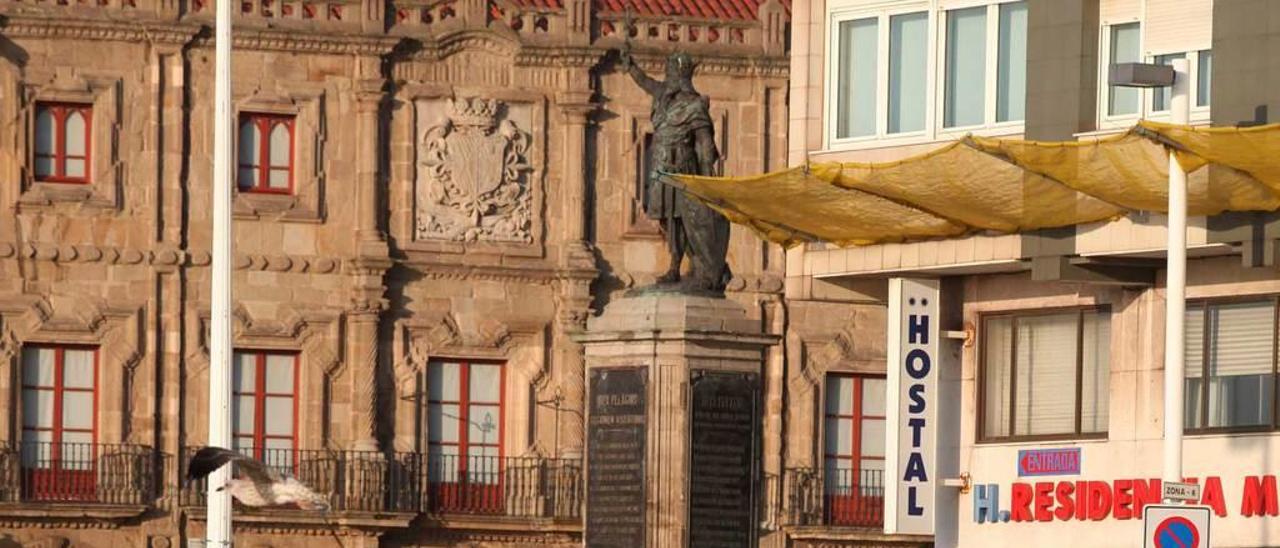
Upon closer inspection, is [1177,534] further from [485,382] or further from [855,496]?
[485,382]

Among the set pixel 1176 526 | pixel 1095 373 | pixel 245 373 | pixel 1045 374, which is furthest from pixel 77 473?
pixel 1176 526

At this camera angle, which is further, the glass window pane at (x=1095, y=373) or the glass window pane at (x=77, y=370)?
the glass window pane at (x=77, y=370)

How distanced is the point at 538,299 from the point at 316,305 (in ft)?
14.2

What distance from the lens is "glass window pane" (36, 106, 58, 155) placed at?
272 ft

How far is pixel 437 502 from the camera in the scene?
3314 inches

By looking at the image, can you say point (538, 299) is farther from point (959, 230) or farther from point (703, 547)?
point (703, 547)

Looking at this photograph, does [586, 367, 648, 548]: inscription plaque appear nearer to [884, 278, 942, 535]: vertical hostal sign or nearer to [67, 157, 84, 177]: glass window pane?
[884, 278, 942, 535]: vertical hostal sign

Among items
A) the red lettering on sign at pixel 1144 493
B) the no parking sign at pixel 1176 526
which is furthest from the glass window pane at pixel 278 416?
the no parking sign at pixel 1176 526

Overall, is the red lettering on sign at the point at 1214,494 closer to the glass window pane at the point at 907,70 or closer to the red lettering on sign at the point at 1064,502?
the red lettering on sign at the point at 1064,502

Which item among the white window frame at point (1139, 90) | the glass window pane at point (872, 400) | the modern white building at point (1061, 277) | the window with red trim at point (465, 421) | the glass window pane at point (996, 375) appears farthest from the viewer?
the glass window pane at point (872, 400)

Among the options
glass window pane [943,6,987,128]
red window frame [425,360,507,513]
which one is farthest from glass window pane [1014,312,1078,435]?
red window frame [425,360,507,513]

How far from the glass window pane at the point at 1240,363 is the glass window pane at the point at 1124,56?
9.45ft

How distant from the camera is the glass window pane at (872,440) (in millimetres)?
86250

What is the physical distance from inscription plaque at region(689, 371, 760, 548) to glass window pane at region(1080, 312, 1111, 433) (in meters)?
9.55
